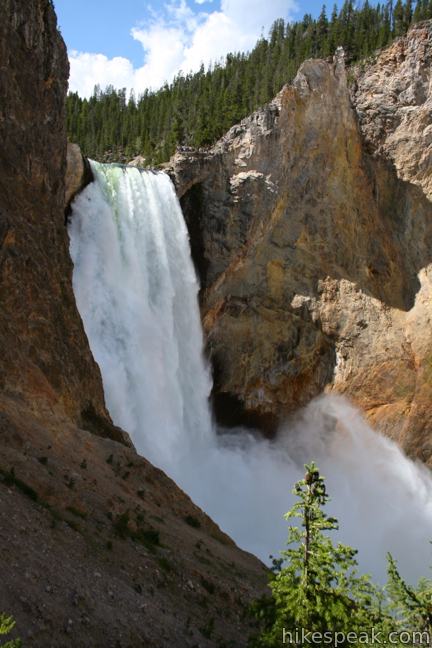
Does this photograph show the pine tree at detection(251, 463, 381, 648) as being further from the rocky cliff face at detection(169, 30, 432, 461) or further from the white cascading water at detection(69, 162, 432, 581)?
the rocky cliff face at detection(169, 30, 432, 461)

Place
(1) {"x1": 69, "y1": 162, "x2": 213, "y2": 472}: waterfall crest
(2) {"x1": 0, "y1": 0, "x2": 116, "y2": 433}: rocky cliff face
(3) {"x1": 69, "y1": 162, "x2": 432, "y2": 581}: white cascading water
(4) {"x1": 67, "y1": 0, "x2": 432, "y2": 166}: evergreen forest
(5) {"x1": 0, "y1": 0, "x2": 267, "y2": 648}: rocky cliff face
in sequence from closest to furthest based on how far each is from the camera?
(5) {"x1": 0, "y1": 0, "x2": 267, "y2": 648}: rocky cliff face
(2) {"x1": 0, "y1": 0, "x2": 116, "y2": 433}: rocky cliff face
(1) {"x1": 69, "y1": 162, "x2": 213, "y2": 472}: waterfall crest
(3) {"x1": 69, "y1": 162, "x2": 432, "y2": 581}: white cascading water
(4) {"x1": 67, "y1": 0, "x2": 432, "y2": 166}: evergreen forest

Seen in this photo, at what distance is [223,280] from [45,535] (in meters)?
24.1

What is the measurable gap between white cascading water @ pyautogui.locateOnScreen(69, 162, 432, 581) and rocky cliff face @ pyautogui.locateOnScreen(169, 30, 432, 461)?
1452 mm

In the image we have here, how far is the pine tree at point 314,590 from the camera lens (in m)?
7.55

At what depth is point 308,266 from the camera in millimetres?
34031

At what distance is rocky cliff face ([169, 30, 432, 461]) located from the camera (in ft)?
108

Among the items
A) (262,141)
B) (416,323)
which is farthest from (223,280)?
(416,323)

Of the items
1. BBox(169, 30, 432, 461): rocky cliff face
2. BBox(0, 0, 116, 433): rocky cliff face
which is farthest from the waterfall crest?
BBox(0, 0, 116, 433): rocky cliff face

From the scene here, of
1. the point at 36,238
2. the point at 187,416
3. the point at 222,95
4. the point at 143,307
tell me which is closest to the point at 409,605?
the point at 36,238

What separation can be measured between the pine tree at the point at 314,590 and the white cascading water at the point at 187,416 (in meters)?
16.5

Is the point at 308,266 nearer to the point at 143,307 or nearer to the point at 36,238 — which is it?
the point at 143,307

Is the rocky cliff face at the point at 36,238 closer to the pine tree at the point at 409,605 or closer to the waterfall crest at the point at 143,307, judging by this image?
the waterfall crest at the point at 143,307

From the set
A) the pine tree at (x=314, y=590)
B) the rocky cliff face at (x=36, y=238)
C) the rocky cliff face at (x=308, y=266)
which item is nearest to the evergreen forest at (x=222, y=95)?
the rocky cliff face at (x=308, y=266)

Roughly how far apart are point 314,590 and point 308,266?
90.5 ft
